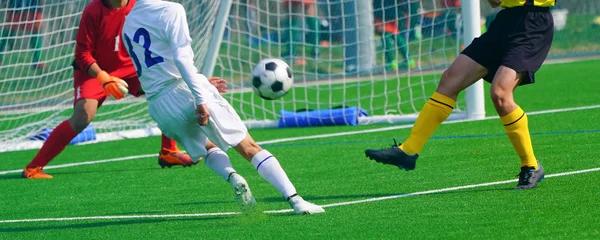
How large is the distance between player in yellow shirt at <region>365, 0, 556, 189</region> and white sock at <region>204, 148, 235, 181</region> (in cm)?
88

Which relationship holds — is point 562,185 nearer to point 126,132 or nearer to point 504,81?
point 504,81

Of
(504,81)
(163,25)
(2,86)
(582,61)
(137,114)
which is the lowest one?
(582,61)

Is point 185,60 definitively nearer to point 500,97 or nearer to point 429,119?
point 429,119

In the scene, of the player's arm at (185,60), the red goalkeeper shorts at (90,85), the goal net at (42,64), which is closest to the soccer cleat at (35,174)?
the red goalkeeper shorts at (90,85)

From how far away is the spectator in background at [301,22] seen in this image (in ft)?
45.0

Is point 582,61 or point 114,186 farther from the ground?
point 114,186

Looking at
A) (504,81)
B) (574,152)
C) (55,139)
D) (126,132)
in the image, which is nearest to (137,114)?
(126,132)

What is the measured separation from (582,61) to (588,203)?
13.8m

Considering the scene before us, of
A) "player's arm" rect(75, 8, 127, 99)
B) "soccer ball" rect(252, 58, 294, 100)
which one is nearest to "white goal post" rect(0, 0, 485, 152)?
"player's arm" rect(75, 8, 127, 99)

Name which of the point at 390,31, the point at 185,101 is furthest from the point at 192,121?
the point at 390,31

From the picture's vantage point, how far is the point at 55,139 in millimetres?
9281

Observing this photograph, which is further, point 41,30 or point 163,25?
point 41,30

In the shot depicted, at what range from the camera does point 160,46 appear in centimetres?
640

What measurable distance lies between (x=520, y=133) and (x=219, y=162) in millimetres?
1879
